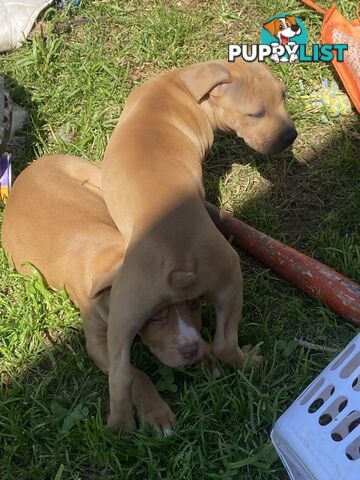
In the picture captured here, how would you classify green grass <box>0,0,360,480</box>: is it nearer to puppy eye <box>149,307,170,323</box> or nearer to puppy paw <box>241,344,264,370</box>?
puppy paw <box>241,344,264,370</box>

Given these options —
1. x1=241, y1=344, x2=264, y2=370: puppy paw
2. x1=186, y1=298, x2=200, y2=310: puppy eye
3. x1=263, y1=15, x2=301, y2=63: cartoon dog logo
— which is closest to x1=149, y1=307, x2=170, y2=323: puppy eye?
x1=186, y1=298, x2=200, y2=310: puppy eye

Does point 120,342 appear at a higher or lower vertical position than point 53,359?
higher

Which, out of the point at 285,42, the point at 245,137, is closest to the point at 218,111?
the point at 245,137

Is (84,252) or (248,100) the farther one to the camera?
(248,100)

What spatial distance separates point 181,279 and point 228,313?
1.08 ft

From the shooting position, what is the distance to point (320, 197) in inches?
159

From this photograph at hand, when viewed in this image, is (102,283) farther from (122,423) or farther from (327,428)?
(327,428)

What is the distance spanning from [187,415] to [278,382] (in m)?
0.43

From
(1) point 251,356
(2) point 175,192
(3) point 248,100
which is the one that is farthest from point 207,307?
(3) point 248,100

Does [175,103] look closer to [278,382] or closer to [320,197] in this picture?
[320,197]

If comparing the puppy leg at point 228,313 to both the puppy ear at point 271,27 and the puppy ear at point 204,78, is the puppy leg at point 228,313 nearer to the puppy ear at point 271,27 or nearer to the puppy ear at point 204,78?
the puppy ear at point 204,78

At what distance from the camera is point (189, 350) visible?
2930 mm

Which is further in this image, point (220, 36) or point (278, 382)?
point (220, 36)

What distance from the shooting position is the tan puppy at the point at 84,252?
117 inches
